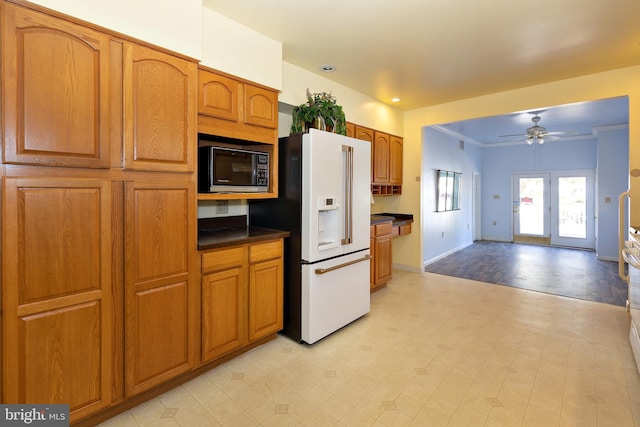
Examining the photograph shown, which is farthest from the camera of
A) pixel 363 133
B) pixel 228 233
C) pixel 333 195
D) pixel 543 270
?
pixel 543 270

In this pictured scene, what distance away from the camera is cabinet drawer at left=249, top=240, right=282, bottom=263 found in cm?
258

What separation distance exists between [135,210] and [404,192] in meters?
4.33

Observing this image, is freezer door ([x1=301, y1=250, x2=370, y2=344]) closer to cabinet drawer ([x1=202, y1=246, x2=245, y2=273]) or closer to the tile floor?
the tile floor

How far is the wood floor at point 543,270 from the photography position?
4.38 m

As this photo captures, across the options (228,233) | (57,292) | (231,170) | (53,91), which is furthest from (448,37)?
(57,292)

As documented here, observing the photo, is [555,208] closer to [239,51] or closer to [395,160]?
[395,160]

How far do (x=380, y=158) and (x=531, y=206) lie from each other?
5.82m

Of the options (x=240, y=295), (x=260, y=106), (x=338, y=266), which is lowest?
(x=240, y=295)

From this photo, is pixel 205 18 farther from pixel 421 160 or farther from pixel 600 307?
pixel 600 307

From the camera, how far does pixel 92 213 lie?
5.76 feet

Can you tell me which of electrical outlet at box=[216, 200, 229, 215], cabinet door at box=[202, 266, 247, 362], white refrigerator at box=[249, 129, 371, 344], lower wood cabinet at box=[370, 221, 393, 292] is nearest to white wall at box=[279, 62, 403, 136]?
white refrigerator at box=[249, 129, 371, 344]

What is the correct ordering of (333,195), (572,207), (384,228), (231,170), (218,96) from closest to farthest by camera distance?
1. (218,96)
2. (231,170)
3. (333,195)
4. (384,228)
5. (572,207)

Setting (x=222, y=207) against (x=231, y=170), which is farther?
(x=222, y=207)

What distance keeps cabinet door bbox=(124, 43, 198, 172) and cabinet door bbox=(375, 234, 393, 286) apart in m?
2.72
